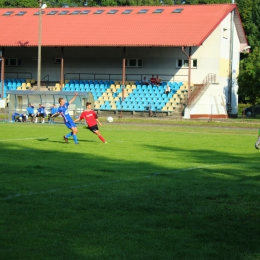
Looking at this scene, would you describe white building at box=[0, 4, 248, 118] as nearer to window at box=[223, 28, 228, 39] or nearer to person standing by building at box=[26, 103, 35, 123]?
window at box=[223, 28, 228, 39]

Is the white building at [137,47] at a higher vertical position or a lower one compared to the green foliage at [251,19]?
lower

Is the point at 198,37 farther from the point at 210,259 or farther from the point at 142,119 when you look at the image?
the point at 210,259

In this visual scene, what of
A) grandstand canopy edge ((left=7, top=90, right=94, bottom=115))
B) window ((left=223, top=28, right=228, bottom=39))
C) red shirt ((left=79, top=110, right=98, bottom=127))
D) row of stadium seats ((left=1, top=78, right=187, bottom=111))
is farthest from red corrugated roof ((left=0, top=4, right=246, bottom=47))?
red shirt ((left=79, top=110, right=98, bottom=127))

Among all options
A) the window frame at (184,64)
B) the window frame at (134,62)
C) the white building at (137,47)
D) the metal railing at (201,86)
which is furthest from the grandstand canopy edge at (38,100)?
the window frame at (184,64)

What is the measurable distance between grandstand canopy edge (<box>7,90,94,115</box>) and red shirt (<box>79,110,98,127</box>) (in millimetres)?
22863

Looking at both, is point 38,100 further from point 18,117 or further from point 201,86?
point 201,86

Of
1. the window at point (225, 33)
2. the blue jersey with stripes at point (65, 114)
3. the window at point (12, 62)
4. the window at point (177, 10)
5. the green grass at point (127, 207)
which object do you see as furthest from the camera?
the window at point (12, 62)

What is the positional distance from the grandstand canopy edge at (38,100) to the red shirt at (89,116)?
22863mm

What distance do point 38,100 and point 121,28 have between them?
48.5ft

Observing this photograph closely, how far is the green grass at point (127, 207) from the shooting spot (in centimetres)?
828

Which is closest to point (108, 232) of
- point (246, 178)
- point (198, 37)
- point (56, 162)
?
point (246, 178)

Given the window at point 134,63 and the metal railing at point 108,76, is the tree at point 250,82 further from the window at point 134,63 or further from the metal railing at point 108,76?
the window at point 134,63

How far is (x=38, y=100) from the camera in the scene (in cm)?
5147

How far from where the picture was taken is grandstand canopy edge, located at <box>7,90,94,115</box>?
4978 cm
